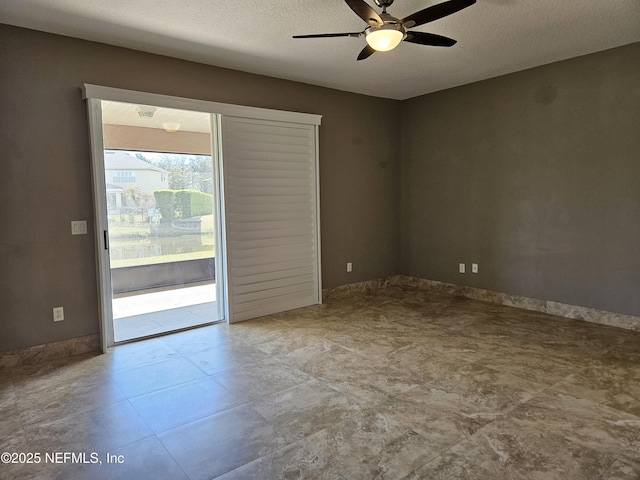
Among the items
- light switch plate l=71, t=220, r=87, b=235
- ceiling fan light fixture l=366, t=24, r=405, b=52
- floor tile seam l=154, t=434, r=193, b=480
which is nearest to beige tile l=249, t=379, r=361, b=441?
floor tile seam l=154, t=434, r=193, b=480

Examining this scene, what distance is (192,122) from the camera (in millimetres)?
4473

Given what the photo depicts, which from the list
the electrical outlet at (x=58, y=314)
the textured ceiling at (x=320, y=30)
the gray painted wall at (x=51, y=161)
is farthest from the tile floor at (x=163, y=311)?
the textured ceiling at (x=320, y=30)

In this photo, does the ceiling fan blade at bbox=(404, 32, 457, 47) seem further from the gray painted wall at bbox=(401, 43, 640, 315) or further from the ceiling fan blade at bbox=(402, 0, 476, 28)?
the gray painted wall at bbox=(401, 43, 640, 315)

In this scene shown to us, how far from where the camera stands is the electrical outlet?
3523 millimetres

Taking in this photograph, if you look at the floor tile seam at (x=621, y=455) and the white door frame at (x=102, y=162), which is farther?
the white door frame at (x=102, y=162)

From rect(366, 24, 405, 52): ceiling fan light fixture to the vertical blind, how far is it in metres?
2.10

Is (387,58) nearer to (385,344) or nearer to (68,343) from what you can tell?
(385,344)

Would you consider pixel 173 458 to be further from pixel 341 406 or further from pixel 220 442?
pixel 341 406

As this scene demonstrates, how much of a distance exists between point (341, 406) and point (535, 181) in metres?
3.53

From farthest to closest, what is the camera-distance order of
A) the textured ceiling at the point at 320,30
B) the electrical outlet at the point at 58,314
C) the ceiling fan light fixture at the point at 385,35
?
the electrical outlet at the point at 58,314 < the textured ceiling at the point at 320,30 < the ceiling fan light fixture at the point at 385,35

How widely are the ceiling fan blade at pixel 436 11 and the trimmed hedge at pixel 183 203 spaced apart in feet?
9.57

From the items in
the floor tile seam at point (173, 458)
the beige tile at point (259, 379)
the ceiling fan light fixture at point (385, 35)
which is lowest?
the floor tile seam at point (173, 458)

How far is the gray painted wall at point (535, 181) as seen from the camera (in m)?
4.00

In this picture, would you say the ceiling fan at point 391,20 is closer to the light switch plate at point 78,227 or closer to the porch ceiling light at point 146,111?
the porch ceiling light at point 146,111
